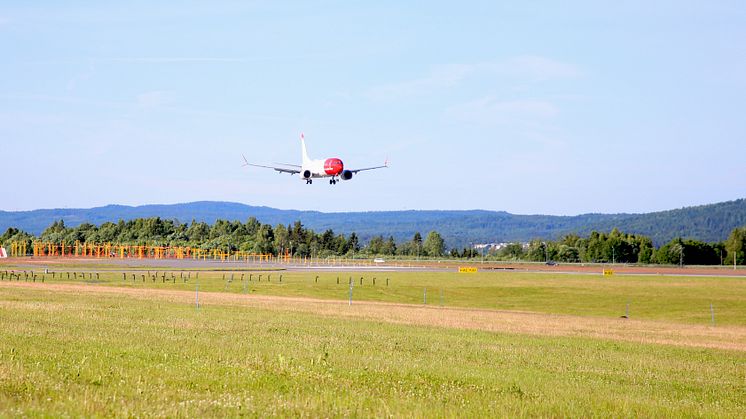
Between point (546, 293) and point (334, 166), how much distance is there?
25.4 meters

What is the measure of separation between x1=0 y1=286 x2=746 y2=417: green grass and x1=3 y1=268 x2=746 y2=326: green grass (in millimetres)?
38219

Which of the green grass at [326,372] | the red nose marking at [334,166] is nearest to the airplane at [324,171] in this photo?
the red nose marking at [334,166]

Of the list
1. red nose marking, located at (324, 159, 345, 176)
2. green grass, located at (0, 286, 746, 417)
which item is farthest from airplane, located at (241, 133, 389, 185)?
green grass, located at (0, 286, 746, 417)

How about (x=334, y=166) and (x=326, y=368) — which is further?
(x=334, y=166)

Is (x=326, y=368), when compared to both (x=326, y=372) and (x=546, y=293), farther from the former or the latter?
(x=546, y=293)

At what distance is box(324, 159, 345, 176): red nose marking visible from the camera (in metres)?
99.6

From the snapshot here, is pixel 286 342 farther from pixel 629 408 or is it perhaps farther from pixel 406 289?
pixel 406 289

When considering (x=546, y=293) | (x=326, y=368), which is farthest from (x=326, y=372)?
(x=546, y=293)

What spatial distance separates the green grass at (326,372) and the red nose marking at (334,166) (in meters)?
63.4

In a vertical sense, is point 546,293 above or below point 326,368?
below

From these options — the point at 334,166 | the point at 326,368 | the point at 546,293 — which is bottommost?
the point at 546,293

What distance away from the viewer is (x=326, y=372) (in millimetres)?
20109

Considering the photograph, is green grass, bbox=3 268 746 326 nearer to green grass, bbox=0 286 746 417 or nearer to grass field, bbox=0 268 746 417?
grass field, bbox=0 268 746 417

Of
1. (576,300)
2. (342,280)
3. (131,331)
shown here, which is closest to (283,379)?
(131,331)
